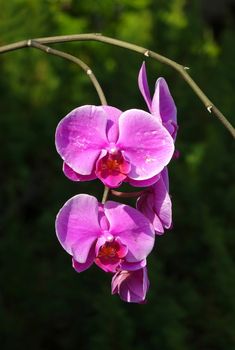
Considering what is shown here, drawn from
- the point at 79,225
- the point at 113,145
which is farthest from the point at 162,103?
the point at 79,225

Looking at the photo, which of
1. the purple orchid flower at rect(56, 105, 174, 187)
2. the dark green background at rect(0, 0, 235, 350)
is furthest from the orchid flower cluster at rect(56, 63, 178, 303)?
the dark green background at rect(0, 0, 235, 350)

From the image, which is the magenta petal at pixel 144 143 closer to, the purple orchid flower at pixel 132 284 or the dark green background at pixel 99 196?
the purple orchid flower at pixel 132 284

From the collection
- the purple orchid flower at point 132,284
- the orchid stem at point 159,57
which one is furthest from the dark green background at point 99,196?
the orchid stem at point 159,57

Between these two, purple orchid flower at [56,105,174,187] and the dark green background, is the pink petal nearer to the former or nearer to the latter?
purple orchid flower at [56,105,174,187]

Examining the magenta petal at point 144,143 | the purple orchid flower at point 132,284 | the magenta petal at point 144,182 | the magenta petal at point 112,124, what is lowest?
the purple orchid flower at point 132,284

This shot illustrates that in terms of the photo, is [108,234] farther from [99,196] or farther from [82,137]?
[99,196]

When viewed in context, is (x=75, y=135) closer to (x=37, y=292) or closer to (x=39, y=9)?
(x=37, y=292)
